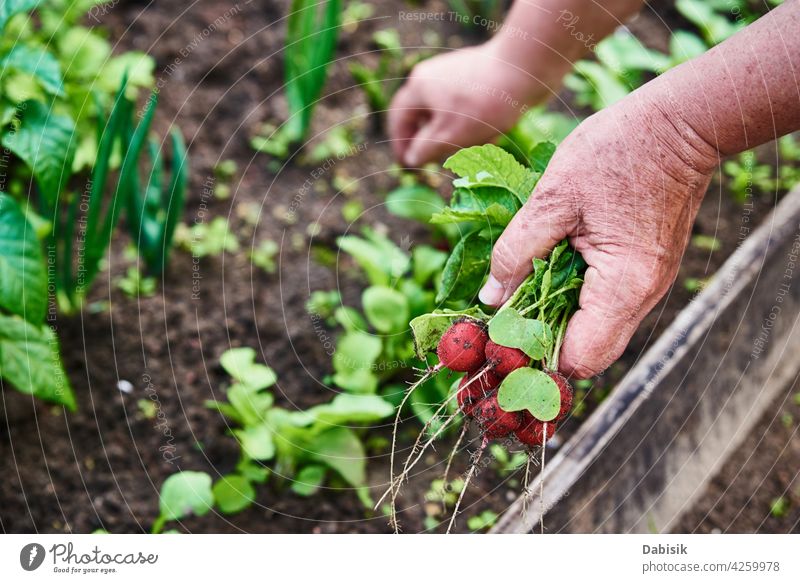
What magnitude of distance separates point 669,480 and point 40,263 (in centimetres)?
133

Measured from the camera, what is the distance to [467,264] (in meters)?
1.21

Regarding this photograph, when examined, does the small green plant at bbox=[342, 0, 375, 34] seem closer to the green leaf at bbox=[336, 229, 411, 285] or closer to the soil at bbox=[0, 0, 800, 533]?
the soil at bbox=[0, 0, 800, 533]

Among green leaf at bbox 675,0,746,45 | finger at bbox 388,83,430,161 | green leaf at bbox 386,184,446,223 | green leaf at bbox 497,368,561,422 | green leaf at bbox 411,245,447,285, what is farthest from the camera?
green leaf at bbox 675,0,746,45

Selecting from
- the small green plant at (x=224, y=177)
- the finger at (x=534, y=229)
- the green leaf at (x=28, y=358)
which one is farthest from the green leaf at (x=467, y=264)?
the small green plant at (x=224, y=177)

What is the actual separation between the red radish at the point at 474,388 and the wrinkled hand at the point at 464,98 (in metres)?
0.79

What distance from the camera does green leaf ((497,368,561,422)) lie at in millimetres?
1027

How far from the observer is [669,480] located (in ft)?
5.57


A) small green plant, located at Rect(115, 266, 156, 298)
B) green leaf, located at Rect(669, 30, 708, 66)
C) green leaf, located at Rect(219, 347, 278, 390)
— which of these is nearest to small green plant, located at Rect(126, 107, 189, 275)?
small green plant, located at Rect(115, 266, 156, 298)

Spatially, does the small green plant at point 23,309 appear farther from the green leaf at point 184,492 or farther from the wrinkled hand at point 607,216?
the wrinkled hand at point 607,216

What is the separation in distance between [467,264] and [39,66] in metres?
0.84

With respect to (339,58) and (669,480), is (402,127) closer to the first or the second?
(339,58)

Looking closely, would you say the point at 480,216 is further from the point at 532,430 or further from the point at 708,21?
the point at 708,21

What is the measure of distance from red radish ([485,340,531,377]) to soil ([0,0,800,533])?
1.91 ft

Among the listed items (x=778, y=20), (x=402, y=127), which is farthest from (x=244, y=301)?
(x=778, y=20)
